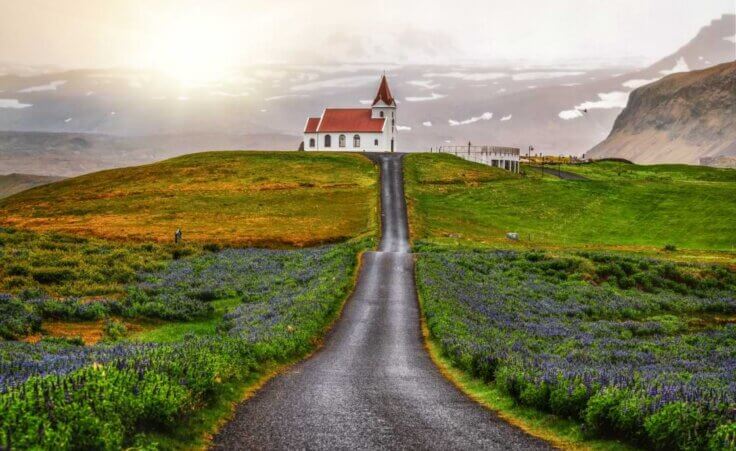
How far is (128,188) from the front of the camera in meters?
113

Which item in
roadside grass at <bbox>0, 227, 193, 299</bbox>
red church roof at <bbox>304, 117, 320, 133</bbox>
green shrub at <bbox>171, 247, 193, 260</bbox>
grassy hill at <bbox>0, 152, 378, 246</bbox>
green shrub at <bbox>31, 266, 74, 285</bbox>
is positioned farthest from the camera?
red church roof at <bbox>304, 117, 320, 133</bbox>

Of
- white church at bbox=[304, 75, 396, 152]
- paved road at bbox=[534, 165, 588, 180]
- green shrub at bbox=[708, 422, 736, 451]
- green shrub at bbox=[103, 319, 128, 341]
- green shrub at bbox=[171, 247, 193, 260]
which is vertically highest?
white church at bbox=[304, 75, 396, 152]

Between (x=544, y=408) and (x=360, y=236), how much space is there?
5582 centimetres

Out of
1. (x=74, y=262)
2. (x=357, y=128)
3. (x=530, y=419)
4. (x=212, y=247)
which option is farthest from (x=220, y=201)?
(x=530, y=419)

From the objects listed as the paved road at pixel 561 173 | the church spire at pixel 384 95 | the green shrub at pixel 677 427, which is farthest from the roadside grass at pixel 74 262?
the church spire at pixel 384 95

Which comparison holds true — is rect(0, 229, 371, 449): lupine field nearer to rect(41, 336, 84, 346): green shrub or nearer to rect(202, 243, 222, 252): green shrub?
rect(41, 336, 84, 346): green shrub

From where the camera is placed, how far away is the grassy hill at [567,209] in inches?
3130

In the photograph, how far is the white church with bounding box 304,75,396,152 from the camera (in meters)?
150

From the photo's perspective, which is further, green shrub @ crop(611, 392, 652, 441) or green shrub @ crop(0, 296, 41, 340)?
green shrub @ crop(0, 296, 41, 340)

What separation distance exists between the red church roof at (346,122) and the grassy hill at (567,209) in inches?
929

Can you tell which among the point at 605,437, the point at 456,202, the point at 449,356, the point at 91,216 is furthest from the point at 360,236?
the point at 605,437

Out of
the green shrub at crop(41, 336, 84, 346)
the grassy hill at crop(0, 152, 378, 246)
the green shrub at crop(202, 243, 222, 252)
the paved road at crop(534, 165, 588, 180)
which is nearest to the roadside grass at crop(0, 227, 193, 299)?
the green shrub at crop(202, 243, 222, 252)

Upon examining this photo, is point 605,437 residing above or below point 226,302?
above

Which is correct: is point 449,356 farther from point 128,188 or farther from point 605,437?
point 128,188
